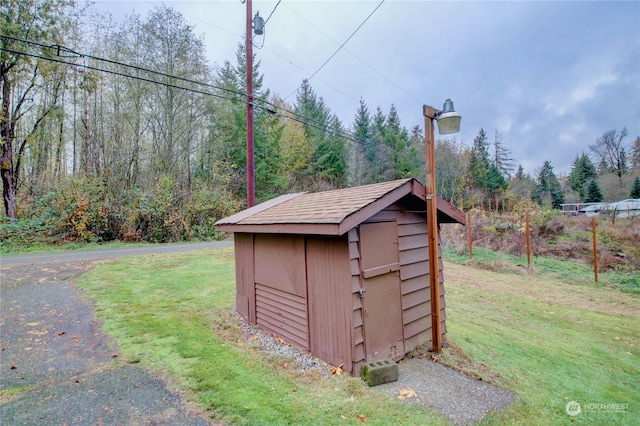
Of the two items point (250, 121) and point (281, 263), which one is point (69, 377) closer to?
point (281, 263)

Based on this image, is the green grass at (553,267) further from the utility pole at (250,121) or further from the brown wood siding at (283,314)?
the brown wood siding at (283,314)

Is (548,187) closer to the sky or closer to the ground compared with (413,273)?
closer to the sky

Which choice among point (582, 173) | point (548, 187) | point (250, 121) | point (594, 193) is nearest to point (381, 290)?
point (250, 121)

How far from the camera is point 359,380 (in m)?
2.97

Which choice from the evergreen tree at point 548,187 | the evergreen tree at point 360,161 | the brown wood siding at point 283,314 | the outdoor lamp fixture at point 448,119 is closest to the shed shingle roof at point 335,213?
the outdoor lamp fixture at point 448,119

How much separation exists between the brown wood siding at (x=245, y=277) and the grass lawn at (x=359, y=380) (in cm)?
29

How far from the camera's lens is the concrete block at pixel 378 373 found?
294cm

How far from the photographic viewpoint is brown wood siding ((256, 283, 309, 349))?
12.1 ft

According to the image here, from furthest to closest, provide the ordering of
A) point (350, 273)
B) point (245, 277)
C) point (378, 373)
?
point (245, 277)
point (350, 273)
point (378, 373)

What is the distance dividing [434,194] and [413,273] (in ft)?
3.48

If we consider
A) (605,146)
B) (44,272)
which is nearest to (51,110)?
(44,272)

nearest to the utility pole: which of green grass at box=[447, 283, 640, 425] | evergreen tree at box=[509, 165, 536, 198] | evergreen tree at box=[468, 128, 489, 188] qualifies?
green grass at box=[447, 283, 640, 425]

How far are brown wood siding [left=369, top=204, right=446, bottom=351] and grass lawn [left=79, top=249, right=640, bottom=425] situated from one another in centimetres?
47

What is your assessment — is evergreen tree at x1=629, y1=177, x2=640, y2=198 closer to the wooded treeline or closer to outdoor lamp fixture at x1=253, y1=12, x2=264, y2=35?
the wooded treeline
